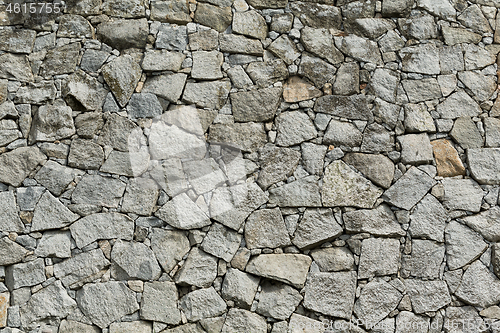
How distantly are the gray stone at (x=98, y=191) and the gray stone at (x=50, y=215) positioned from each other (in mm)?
114

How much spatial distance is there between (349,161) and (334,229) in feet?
1.87

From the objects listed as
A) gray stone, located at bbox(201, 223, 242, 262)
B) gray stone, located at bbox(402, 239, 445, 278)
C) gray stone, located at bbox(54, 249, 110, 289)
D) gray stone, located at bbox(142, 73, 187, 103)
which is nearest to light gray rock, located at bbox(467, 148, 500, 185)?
gray stone, located at bbox(402, 239, 445, 278)

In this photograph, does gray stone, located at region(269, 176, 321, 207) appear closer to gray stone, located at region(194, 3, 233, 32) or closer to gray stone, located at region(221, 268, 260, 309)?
gray stone, located at region(221, 268, 260, 309)

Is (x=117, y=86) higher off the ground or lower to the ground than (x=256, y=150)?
higher

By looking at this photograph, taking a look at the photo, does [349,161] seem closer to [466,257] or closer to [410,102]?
[410,102]

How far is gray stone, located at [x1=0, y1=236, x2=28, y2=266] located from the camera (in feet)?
10.5

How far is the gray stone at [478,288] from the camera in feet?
11.3

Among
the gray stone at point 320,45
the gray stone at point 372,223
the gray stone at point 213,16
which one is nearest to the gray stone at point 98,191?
the gray stone at point 213,16

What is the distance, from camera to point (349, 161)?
11.7ft

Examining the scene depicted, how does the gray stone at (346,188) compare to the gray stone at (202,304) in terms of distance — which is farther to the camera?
the gray stone at (346,188)

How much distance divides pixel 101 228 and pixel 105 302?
1.78 ft

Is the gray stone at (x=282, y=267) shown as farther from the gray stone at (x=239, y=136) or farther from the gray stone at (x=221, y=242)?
the gray stone at (x=239, y=136)

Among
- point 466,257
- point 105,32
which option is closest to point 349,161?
point 466,257

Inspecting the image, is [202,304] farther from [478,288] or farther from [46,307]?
[478,288]
